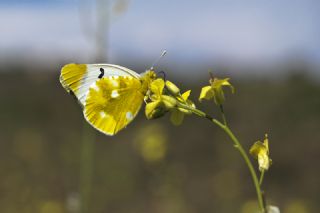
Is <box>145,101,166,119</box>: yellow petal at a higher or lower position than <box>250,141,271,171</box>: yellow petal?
higher

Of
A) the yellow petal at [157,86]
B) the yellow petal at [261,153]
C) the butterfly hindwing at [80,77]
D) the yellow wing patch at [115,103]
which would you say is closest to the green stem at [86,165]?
the butterfly hindwing at [80,77]

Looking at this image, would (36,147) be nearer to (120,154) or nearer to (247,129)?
(120,154)

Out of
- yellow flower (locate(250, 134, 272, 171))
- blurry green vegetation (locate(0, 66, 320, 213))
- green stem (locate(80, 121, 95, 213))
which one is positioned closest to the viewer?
yellow flower (locate(250, 134, 272, 171))

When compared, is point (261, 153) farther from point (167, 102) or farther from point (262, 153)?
point (167, 102)

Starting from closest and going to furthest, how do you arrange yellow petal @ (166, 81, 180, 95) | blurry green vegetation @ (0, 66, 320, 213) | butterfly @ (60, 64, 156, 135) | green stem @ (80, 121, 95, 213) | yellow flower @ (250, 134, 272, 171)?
yellow flower @ (250, 134, 272, 171) → yellow petal @ (166, 81, 180, 95) → butterfly @ (60, 64, 156, 135) → green stem @ (80, 121, 95, 213) → blurry green vegetation @ (0, 66, 320, 213)

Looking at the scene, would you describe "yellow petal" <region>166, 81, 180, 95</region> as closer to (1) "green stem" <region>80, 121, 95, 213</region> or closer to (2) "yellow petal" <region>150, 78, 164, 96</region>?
(2) "yellow petal" <region>150, 78, 164, 96</region>

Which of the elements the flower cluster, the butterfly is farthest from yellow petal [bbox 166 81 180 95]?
the butterfly

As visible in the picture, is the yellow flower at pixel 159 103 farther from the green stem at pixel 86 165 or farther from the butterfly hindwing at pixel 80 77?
the green stem at pixel 86 165
